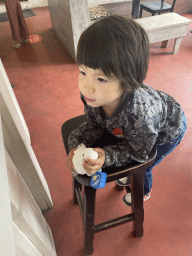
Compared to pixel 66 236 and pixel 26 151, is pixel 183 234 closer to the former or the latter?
pixel 66 236

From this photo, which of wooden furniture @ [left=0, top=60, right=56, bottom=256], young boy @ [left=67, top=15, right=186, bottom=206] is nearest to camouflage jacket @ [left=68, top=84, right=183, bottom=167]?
young boy @ [left=67, top=15, right=186, bottom=206]

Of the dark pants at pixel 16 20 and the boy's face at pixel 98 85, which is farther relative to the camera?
the dark pants at pixel 16 20

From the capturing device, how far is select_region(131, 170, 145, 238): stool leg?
93cm

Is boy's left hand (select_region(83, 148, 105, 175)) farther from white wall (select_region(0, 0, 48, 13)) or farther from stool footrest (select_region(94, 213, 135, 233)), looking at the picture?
white wall (select_region(0, 0, 48, 13))

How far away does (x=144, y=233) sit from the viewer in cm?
126

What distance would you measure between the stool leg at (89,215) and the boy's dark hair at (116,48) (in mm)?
481

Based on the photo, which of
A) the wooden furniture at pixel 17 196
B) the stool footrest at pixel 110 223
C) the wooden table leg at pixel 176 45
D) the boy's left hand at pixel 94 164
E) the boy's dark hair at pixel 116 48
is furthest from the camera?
the wooden table leg at pixel 176 45

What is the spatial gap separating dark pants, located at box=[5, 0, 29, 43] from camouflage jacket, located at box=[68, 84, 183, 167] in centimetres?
303

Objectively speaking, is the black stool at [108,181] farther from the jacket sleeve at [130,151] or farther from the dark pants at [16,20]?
the dark pants at [16,20]

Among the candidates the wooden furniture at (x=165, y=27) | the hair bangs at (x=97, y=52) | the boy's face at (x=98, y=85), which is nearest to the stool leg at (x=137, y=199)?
the boy's face at (x=98, y=85)

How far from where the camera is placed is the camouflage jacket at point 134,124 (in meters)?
0.74

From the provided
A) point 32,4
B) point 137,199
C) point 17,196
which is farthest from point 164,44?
point 32,4

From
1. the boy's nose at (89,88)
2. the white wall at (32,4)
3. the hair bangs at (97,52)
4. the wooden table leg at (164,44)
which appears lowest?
the white wall at (32,4)

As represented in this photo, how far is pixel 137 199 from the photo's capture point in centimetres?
102
